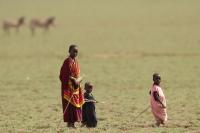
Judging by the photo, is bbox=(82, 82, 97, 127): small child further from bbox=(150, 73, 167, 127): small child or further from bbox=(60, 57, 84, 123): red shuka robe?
bbox=(150, 73, 167, 127): small child

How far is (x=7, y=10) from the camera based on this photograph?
208 ft

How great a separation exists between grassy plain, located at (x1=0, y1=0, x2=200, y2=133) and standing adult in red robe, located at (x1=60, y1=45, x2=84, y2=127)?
0.84 feet

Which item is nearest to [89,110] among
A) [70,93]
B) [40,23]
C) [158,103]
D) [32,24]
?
[70,93]

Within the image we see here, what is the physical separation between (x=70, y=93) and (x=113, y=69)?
11146 mm

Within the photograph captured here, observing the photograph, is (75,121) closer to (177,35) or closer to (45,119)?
(45,119)

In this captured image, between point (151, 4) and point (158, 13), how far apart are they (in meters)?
9.79

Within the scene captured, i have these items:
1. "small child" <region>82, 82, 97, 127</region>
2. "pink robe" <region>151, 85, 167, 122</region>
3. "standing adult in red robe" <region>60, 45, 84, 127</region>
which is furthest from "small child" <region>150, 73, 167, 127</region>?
"standing adult in red robe" <region>60, 45, 84, 127</region>

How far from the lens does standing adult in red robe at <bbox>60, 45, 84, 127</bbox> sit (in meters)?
11.4

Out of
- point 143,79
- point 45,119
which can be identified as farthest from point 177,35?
point 45,119

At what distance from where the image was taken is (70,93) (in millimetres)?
11445

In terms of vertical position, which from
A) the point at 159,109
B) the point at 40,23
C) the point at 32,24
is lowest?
the point at 159,109

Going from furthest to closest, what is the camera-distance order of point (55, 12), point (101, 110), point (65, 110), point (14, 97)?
point (55, 12) < point (14, 97) < point (101, 110) < point (65, 110)

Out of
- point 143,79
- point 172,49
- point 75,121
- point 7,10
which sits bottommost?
point 75,121

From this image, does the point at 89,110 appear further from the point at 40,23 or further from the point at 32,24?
the point at 40,23
